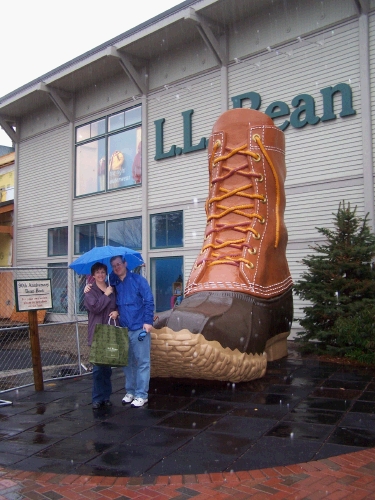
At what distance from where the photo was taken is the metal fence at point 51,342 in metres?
5.96

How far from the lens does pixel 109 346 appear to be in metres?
3.97

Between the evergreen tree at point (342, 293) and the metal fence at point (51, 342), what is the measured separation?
9.73ft

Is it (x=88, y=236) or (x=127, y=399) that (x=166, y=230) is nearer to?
(x=88, y=236)

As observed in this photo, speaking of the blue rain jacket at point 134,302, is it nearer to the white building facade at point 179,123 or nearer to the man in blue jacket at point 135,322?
the man in blue jacket at point 135,322

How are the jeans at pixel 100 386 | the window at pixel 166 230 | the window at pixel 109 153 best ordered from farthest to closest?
the window at pixel 109 153 → the window at pixel 166 230 → the jeans at pixel 100 386

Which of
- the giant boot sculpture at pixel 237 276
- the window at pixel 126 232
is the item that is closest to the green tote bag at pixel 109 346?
the giant boot sculpture at pixel 237 276

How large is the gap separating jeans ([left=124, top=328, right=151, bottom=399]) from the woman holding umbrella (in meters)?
0.19

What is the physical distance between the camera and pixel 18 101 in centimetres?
1619

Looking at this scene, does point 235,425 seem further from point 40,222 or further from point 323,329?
point 40,222

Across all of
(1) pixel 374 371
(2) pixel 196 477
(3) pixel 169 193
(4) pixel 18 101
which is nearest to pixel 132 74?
(3) pixel 169 193

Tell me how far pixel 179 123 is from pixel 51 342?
608cm

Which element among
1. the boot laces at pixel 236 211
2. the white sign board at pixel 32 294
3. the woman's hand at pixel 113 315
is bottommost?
the woman's hand at pixel 113 315

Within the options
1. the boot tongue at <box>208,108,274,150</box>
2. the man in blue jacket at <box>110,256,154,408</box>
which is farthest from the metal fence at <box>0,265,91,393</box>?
the boot tongue at <box>208,108,274,150</box>

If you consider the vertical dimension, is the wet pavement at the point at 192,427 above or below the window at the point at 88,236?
below
